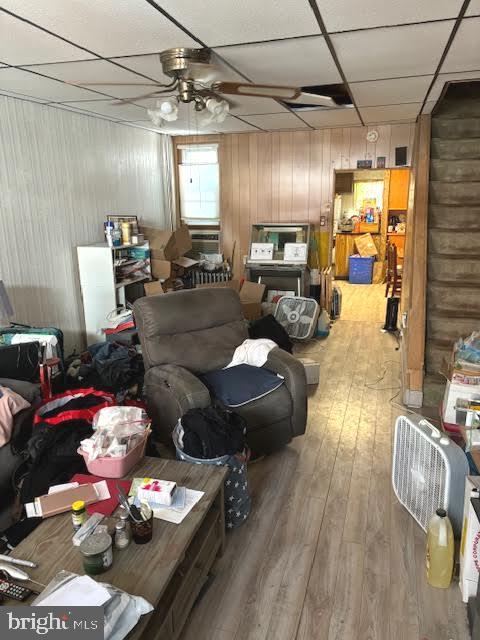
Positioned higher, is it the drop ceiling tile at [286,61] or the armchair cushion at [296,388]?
the drop ceiling tile at [286,61]

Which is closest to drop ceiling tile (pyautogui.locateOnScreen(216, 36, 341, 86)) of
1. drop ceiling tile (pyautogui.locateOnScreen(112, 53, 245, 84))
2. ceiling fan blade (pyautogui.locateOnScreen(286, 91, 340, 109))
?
drop ceiling tile (pyautogui.locateOnScreen(112, 53, 245, 84))

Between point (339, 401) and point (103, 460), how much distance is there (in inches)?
87.8

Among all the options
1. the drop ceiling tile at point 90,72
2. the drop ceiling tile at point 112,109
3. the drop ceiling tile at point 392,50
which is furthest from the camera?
the drop ceiling tile at point 112,109

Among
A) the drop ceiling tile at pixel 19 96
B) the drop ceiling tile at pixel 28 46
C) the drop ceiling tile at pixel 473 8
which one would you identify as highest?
the drop ceiling tile at pixel 19 96

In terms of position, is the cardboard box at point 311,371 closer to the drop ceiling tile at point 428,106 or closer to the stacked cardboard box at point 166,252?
the stacked cardboard box at point 166,252

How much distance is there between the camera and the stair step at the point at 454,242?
3.70m

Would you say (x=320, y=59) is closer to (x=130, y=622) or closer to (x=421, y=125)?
(x=421, y=125)

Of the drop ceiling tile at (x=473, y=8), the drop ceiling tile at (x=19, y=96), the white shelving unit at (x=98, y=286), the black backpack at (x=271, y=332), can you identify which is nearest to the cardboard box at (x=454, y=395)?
the black backpack at (x=271, y=332)

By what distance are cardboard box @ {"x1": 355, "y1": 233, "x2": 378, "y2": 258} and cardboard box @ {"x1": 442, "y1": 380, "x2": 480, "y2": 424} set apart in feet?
19.7

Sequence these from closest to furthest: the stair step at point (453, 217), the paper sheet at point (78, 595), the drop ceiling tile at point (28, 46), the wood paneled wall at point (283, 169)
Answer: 1. the paper sheet at point (78, 595)
2. the drop ceiling tile at point (28, 46)
3. the stair step at point (453, 217)
4. the wood paneled wall at point (283, 169)

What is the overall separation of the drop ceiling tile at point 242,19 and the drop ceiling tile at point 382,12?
97 millimetres

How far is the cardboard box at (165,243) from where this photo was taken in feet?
16.8

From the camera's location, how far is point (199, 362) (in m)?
3.02

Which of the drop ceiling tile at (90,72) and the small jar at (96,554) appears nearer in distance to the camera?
the small jar at (96,554)
